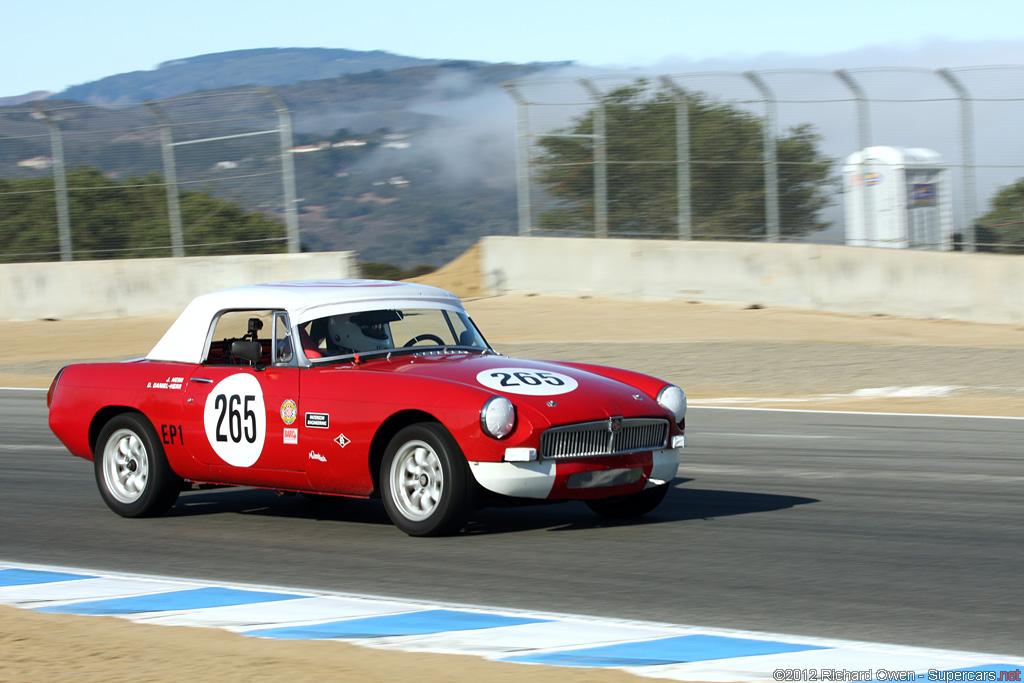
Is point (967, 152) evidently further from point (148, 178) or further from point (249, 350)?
point (249, 350)

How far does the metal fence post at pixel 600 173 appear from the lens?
874 inches

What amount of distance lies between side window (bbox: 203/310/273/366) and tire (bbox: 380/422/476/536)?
1.35 metres

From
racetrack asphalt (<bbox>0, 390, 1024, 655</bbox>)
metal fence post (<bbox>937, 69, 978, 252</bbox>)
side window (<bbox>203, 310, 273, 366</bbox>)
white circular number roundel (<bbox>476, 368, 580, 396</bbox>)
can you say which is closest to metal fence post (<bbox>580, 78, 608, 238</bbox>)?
metal fence post (<bbox>937, 69, 978, 252</bbox>)

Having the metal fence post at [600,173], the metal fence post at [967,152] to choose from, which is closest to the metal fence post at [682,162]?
the metal fence post at [600,173]

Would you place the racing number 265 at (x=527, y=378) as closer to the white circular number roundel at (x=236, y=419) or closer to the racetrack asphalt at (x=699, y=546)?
the racetrack asphalt at (x=699, y=546)

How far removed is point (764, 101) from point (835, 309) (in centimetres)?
338

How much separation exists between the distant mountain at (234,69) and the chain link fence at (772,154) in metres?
63.8

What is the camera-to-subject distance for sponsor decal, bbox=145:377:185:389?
7793 millimetres

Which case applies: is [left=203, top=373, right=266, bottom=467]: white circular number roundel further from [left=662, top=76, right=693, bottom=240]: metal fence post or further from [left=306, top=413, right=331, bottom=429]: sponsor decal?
[left=662, top=76, right=693, bottom=240]: metal fence post

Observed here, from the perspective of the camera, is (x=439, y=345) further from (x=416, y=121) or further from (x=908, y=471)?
(x=416, y=121)

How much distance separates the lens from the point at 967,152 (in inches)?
738

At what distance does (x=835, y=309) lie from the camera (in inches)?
797

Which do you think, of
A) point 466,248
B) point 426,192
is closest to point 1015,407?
point 466,248

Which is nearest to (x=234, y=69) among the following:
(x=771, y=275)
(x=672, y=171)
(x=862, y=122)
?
(x=672, y=171)
